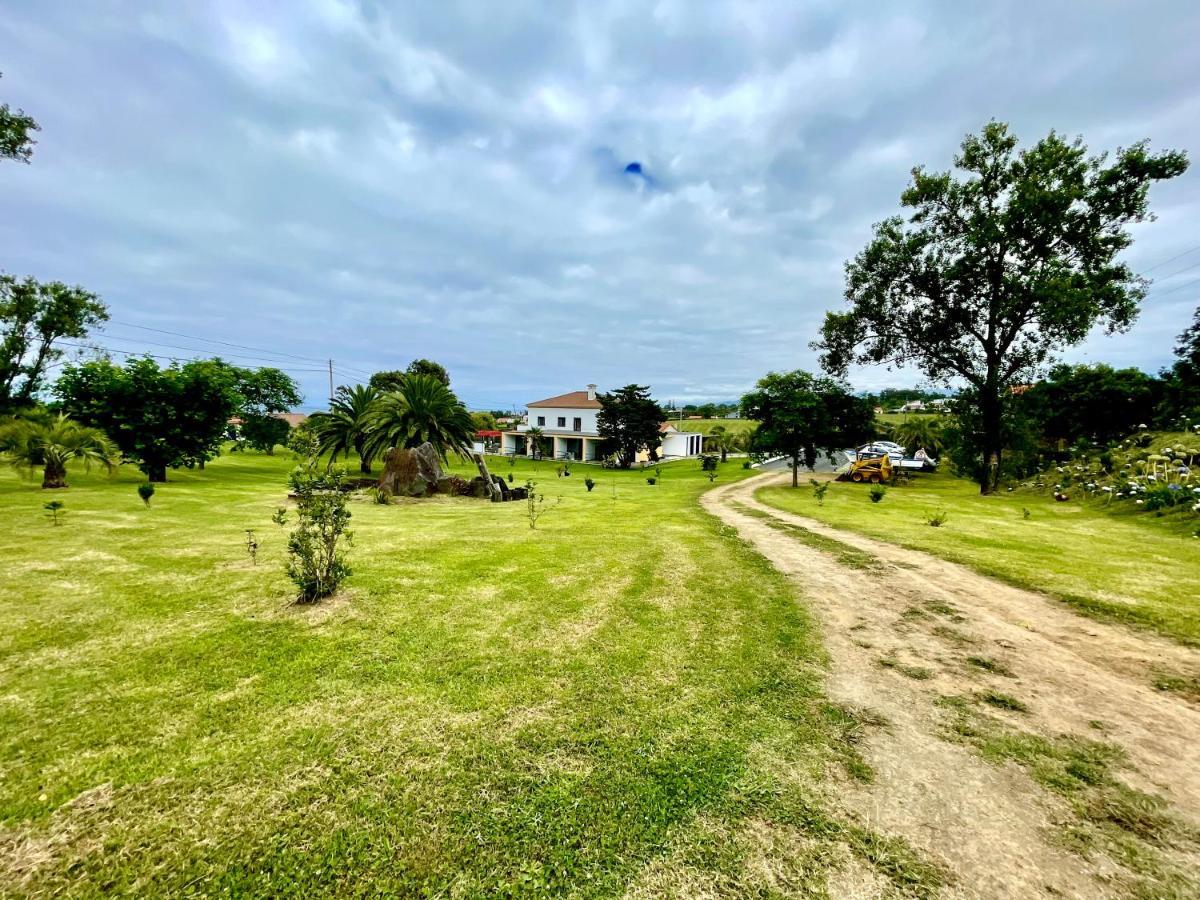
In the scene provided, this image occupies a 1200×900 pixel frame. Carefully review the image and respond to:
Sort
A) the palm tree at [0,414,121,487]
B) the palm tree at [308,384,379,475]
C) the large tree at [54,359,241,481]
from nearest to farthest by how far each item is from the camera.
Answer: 1. the palm tree at [0,414,121,487]
2. the large tree at [54,359,241,481]
3. the palm tree at [308,384,379,475]

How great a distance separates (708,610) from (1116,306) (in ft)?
89.6

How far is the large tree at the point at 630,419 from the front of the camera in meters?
42.6

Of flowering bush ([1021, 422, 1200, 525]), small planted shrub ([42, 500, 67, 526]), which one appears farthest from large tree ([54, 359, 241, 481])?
flowering bush ([1021, 422, 1200, 525])

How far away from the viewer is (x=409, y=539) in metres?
10.9

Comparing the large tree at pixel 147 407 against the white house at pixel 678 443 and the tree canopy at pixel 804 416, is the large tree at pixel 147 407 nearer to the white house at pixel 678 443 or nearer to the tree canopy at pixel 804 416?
the tree canopy at pixel 804 416

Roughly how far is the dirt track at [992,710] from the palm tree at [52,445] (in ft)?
83.8

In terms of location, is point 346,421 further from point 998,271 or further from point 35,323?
point 998,271

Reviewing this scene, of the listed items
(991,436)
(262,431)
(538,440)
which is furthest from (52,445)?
(538,440)

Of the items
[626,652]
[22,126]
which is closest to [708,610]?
[626,652]

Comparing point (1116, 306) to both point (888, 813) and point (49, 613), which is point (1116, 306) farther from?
point (49, 613)

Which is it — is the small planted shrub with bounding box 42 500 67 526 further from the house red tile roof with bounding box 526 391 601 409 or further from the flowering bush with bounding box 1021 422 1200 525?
the house red tile roof with bounding box 526 391 601 409

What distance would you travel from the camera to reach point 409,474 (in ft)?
65.3

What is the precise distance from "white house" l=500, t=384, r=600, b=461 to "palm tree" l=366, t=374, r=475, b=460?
26.6 m

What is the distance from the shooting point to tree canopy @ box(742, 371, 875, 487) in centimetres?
2580
